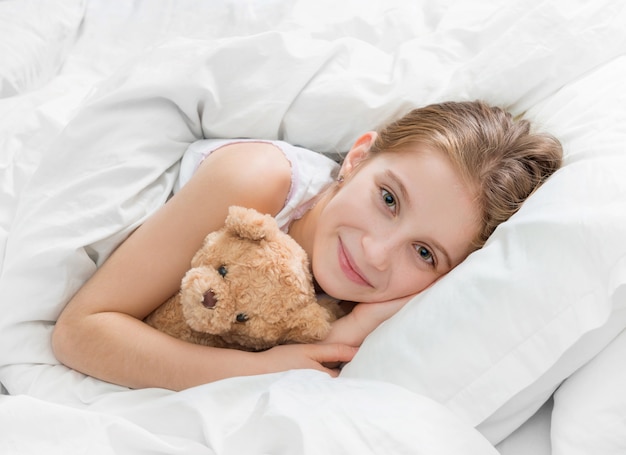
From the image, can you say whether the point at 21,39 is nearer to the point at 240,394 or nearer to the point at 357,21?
the point at 357,21

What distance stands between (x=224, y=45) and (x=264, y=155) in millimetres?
236

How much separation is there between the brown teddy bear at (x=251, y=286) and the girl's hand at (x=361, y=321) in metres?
0.04

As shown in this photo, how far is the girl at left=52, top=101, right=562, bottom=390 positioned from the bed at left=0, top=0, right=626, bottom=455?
0.05 meters

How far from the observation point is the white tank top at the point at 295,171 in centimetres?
111

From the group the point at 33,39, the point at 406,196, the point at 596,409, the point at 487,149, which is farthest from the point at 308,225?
the point at 33,39

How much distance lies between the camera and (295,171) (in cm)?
111

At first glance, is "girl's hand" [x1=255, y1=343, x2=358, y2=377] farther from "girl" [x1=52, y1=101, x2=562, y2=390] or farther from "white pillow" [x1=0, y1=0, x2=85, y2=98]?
"white pillow" [x1=0, y1=0, x2=85, y2=98]

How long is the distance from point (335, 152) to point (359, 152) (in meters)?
0.15

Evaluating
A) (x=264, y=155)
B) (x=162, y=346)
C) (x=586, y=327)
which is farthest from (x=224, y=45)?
(x=586, y=327)

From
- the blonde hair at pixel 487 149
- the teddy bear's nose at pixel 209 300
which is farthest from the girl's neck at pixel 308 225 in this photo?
the teddy bear's nose at pixel 209 300

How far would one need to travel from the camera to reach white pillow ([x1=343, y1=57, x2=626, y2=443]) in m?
0.83

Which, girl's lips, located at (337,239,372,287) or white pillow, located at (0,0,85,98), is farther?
white pillow, located at (0,0,85,98)

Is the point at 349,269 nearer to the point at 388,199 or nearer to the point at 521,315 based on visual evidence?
the point at 388,199

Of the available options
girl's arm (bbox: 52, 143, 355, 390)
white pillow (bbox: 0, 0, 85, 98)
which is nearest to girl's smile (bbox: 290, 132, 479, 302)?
girl's arm (bbox: 52, 143, 355, 390)
